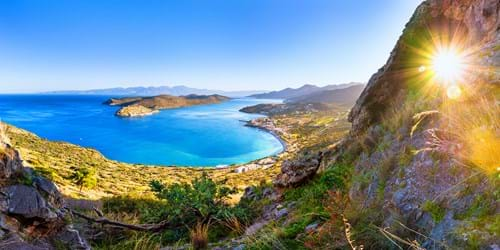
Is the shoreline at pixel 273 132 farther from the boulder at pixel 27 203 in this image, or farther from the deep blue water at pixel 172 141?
the boulder at pixel 27 203

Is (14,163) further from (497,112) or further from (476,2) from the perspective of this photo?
(476,2)

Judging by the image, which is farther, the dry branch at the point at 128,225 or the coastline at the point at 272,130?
the coastline at the point at 272,130

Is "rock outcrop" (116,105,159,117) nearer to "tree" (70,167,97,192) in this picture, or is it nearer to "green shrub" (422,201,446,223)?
"tree" (70,167,97,192)

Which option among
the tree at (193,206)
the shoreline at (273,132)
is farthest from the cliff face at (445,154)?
the shoreline at (273,132)

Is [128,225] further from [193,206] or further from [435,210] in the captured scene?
[435,210]

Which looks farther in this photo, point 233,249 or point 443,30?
point 443,30

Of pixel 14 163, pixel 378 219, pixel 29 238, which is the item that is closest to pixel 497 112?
pixel 378 219
